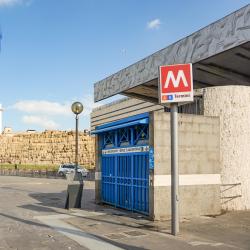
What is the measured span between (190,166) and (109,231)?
3.97 metres

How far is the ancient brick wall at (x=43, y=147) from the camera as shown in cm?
10481

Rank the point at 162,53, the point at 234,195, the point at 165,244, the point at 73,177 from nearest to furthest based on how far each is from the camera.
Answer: the point at 165,244 < the point at 162,53 < the point at 234,195 < the point at 73,177

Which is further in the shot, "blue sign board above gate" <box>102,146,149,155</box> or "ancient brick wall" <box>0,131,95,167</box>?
"ancient brick wall" <box>0,131,95,167</box>

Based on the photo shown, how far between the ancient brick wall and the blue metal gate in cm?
8433

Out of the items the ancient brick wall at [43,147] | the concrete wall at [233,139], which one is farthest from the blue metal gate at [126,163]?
the ancient brick wall at [43,147]

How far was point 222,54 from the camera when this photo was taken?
36.8 ft

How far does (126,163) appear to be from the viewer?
1591 cm

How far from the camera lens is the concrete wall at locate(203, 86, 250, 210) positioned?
15.8m

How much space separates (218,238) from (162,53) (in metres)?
6.08

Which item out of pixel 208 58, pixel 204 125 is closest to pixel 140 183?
pixel 204 125

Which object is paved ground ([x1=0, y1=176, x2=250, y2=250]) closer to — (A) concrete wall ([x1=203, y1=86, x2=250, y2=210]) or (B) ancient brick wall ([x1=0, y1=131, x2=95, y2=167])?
(A) concrete wall ([x1=203, y1=86, x2=250, y2=210])

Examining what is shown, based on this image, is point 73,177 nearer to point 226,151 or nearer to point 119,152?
point 119,152

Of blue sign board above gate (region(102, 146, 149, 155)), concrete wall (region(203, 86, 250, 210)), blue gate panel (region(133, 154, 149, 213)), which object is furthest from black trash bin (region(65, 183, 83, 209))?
concrete wall (region(203, 86, 250, 210))

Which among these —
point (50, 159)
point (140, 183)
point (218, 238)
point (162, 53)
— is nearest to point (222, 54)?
point (162, 53)
